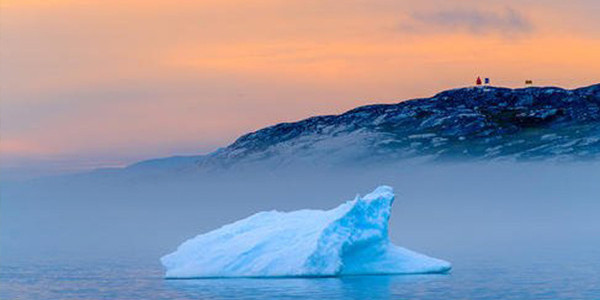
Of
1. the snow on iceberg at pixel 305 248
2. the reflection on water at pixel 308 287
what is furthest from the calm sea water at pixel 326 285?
the snow on iceberg at pixel 305 248

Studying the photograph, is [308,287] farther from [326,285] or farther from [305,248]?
[305,248]

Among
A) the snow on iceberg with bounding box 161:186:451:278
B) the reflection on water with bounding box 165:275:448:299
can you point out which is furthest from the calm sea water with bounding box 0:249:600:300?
the snow on iceberg with bounding box 161:186:451:278

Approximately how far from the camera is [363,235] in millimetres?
56156

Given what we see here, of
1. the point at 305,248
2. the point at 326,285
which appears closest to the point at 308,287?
the point at 326,285

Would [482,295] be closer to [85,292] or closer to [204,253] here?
[204,253]

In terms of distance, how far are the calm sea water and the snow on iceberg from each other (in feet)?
2.20

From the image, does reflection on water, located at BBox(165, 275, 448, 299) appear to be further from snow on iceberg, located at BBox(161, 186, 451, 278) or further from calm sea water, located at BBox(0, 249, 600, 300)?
snow on iceberg, located at BBox(161, 186, 451, 278)

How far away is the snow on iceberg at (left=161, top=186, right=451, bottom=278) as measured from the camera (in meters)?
55.2

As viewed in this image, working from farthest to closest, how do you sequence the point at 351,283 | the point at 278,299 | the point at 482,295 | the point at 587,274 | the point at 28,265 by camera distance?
the point at 28,265 < the point at 587,274 < the point at 351,283 < the point at 482,295 < the point at 278,299

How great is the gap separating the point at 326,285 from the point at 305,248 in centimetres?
249

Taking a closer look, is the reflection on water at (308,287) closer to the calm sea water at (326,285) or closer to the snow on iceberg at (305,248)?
the calm sea water at (326,285)

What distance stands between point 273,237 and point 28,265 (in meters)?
36.3

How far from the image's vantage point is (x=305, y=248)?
5478cm

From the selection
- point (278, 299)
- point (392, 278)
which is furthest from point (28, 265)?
point (278, 299)
